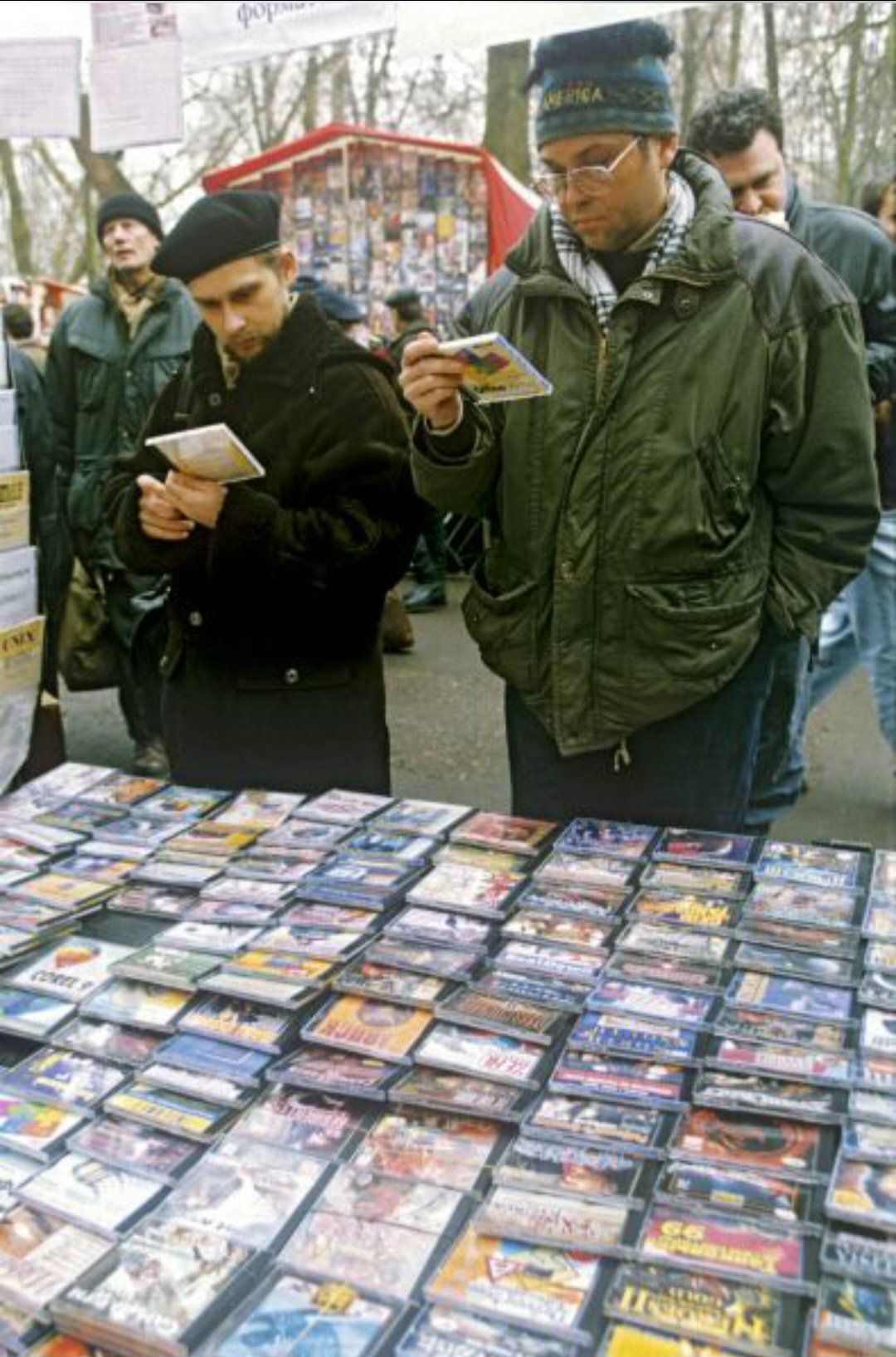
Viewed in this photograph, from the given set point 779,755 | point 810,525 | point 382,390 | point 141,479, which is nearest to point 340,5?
point 382,390

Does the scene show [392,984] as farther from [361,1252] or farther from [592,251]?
Answer: [592,251]

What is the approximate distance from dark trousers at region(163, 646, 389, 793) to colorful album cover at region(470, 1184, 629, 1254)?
125cm

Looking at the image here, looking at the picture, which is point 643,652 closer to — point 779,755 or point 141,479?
point 141,479

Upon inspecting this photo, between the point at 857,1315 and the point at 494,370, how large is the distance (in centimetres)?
109

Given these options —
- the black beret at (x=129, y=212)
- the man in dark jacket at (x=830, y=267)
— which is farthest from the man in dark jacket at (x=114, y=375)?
the man in dark jacket at (x=830, y=267)

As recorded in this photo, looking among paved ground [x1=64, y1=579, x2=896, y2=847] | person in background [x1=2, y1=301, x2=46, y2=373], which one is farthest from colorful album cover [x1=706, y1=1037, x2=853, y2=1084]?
person in background [x1=2, y1=301, x2=46, y2=373]

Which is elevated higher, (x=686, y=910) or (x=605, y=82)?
(x=605, y=82)

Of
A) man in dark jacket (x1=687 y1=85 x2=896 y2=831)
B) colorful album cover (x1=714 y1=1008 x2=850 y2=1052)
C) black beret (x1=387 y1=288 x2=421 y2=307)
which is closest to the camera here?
colorful album cover (x1=714 y1=1008 x2=850 y2=1052)

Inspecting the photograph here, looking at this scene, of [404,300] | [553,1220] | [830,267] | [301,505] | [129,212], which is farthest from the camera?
[404,300]

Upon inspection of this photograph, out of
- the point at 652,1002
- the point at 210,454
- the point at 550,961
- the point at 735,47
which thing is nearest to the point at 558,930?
the point at 550,961

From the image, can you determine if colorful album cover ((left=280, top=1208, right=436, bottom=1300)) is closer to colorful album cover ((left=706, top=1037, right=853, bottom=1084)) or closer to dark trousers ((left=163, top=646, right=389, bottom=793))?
colorful album cover ((left=706, top=1037, right=853, bottom=1084))

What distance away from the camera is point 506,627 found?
77.2 inches

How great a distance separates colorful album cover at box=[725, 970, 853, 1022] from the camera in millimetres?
1242

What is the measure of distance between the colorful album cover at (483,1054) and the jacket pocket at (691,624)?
782 millimetres
